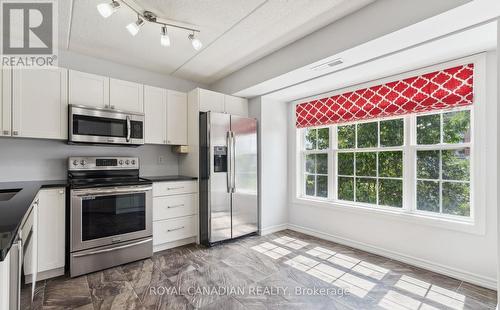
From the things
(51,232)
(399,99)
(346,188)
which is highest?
(399,99)

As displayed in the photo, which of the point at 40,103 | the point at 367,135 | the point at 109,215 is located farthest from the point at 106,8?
the point at 367,135

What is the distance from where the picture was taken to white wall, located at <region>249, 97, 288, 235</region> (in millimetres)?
3795

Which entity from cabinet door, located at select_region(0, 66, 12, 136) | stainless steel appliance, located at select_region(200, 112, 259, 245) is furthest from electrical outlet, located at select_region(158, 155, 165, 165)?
cabinet door, located at select_region(0, 66, 12, 136)

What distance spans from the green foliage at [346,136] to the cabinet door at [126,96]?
2860 millimetres

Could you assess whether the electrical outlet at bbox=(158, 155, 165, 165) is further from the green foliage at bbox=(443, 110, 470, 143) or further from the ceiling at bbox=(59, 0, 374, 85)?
the green foliage at bbox=(443, 110, 470, 143)

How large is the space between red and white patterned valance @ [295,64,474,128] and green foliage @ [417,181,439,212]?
2.80 feet

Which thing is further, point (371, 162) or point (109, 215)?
point (371, 162)

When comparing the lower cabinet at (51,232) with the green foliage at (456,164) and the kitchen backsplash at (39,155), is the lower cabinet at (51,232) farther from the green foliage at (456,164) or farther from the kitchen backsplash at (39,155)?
the green foliage at (456,164)

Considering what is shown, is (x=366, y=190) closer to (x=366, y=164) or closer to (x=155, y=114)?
(x=366, y=164)

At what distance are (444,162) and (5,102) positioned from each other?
4.58 meters

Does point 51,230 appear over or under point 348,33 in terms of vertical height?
under

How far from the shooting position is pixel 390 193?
302 centimetres

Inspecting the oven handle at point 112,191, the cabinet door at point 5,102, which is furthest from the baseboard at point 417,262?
the cabinet door at point 5,102

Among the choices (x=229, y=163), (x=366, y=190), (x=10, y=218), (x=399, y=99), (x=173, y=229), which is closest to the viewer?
(x=10, y=218)
